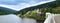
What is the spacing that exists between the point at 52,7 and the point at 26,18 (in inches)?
21.7

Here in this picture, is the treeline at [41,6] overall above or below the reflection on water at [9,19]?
above

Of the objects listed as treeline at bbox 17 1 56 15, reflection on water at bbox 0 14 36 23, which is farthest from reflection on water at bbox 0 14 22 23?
treeline at bbox 17 1 56 15

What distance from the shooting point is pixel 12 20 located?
7.84 feet

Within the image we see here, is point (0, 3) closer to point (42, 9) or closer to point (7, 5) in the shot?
point (7, 5)

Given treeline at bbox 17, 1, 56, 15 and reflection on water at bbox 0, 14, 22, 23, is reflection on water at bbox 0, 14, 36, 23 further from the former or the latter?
treeline at bbox 17, 1, 56, 15

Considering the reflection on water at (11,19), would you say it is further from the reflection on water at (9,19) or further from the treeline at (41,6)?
the treeline at (41,6)

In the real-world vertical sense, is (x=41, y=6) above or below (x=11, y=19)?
above

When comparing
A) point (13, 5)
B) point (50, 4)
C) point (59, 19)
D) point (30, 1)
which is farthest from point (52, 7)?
point (13, 5)

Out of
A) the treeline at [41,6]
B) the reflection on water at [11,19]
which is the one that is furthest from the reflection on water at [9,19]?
the treeline at [41,6]

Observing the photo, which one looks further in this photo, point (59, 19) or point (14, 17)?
point (14, 17)

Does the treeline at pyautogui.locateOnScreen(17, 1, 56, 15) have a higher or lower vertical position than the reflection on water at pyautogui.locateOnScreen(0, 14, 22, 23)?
higher

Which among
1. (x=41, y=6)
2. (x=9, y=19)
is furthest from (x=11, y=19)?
(x=41, y=6)

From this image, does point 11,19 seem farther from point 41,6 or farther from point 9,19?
point 41,6

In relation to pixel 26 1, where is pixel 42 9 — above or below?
below
